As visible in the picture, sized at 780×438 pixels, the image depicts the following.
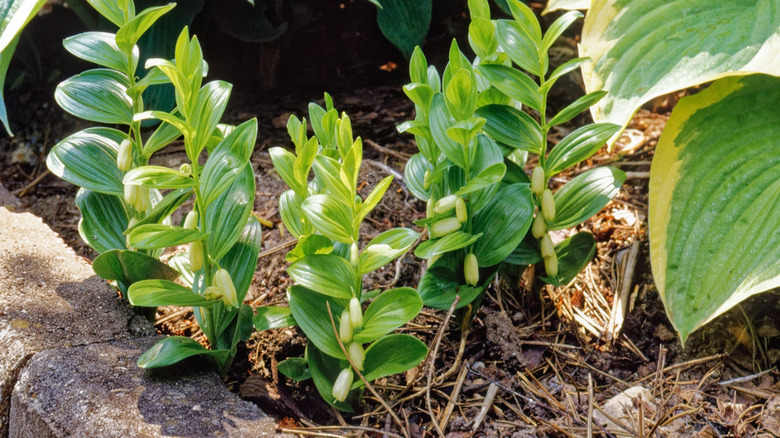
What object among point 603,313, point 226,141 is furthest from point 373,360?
point 603,313

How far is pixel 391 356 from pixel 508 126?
47 centimetres

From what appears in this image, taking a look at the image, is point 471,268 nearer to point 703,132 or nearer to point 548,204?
point 548,204

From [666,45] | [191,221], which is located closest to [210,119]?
[191,221]

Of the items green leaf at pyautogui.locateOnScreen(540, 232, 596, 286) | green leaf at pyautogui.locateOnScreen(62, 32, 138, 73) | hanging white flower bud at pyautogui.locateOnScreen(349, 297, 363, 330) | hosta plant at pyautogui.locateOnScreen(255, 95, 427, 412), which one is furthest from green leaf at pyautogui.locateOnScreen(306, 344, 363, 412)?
green leaf at pyautogui.locateOnScreen(62, 32, 138, 73)

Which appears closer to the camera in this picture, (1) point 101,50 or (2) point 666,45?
(1) point 101,50

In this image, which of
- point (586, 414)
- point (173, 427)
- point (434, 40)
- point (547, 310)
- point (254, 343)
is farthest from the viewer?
point (434, 40)

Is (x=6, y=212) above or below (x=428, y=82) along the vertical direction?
below

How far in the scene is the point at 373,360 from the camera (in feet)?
3.62

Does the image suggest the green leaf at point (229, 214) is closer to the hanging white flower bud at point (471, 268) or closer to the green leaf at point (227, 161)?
the green leaf at point (227, 161)

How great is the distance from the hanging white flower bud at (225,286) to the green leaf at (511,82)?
0.56 m

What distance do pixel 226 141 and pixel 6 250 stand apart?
666 millimetres

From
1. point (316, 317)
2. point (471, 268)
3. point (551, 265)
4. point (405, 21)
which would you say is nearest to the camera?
point (316, 317)

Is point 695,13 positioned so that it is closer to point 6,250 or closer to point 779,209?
point 779,209

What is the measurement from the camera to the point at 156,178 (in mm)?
985
